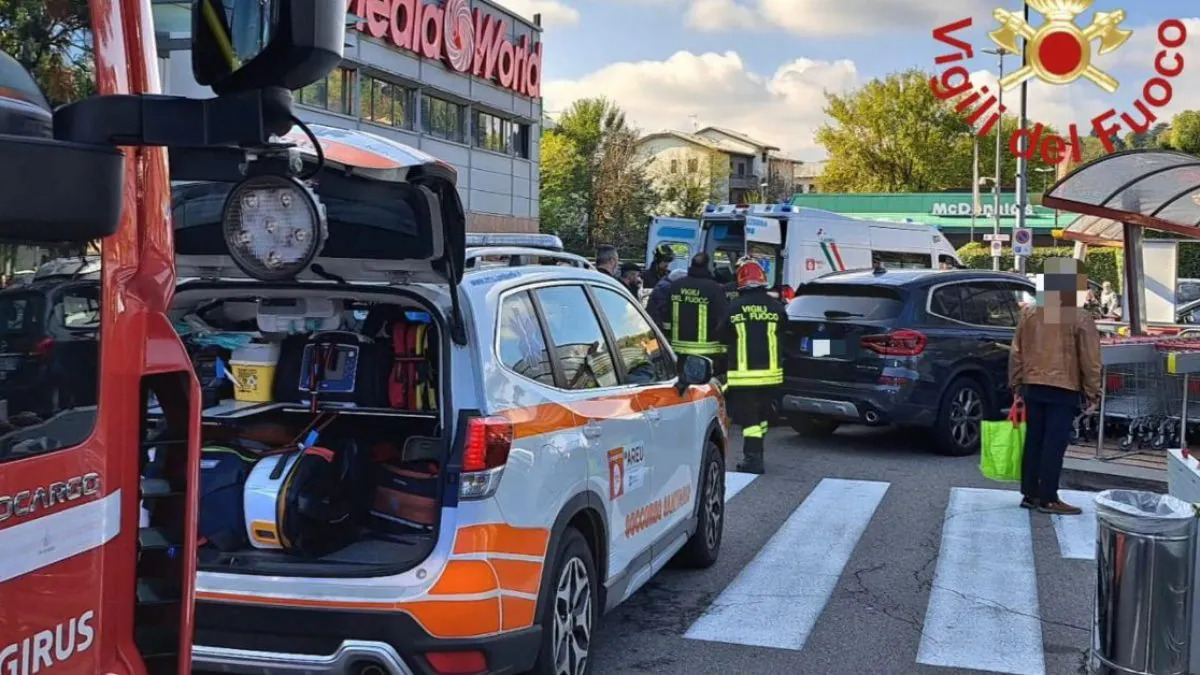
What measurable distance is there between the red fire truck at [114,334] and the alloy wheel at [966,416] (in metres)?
8.66

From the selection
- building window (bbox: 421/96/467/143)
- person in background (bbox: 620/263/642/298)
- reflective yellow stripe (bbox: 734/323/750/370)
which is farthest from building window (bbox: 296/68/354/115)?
reflective yellow stripe (bbox: 734/323/750/370)

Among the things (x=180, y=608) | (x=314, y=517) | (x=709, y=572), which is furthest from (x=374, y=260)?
(x=709, y=572)

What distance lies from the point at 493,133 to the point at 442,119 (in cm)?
374

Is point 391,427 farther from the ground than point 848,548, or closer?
farther from the ground

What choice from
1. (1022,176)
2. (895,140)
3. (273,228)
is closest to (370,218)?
(273,228)

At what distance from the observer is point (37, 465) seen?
6.36 ft

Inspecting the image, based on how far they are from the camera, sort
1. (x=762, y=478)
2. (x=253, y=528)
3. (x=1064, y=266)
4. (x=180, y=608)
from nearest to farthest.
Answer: (x=180, y=608)
(x=253, y=528)
(x=1064, y=266)
(x=762, y=478)

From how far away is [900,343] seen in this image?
383 inches

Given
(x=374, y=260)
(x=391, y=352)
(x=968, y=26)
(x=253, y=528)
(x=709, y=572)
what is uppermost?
(x=968, y=26)

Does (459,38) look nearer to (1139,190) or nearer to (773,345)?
(1139,190)

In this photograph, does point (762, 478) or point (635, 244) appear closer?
point (762, 478)

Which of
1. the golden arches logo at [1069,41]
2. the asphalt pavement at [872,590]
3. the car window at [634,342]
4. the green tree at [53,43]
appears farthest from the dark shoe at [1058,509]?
the golden arches logo at [1069,41]

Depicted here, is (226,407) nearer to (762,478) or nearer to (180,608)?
(180,608)

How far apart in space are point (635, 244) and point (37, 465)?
58603mm
